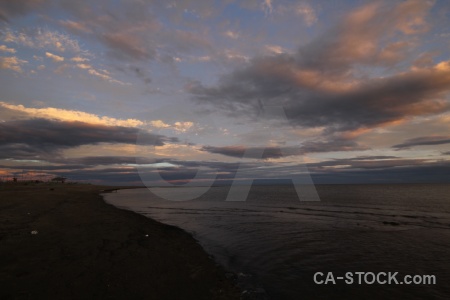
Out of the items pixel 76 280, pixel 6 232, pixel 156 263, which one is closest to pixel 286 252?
pixel 156 263

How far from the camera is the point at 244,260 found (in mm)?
15711

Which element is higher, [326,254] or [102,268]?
[102,268]

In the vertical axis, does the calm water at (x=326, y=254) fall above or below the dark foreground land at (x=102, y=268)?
below

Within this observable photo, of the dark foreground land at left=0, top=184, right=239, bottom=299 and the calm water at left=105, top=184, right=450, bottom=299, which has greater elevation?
the dark foreground land at left=0, top=184, right=239, bottom=299

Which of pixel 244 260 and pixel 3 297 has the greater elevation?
pixel 3 297

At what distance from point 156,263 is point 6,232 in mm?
11723

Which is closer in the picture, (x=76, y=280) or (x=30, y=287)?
(x=30, y=287)

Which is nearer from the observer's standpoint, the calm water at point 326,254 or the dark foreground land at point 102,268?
the dark foreground land at point 102,268

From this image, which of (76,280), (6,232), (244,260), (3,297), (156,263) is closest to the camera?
(3,297)

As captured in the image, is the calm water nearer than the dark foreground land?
No

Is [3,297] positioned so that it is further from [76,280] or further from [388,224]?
[388,224]

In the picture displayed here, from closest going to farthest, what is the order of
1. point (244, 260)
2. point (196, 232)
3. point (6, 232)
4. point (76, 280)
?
1. point (76, 280)
2. point (244, 260)
3. point (6, 232)
4. point (196, 232)

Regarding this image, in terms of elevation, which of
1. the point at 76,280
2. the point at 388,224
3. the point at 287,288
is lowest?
the point at 388,224

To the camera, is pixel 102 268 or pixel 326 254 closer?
pixel 102 268
